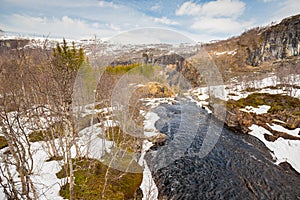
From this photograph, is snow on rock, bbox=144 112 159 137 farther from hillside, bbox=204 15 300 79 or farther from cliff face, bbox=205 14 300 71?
cliff face, bbox=205 14 300 71

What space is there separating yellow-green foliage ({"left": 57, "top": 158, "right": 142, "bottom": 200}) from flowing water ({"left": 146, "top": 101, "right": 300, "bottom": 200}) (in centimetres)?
200

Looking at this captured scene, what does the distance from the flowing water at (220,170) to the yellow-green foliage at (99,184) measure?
200cm

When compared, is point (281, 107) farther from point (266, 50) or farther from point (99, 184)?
point (266, 50)

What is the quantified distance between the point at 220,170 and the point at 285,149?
8.11 metres

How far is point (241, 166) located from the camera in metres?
14.0

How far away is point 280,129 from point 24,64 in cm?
2551

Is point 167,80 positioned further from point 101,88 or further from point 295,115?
point 101,88

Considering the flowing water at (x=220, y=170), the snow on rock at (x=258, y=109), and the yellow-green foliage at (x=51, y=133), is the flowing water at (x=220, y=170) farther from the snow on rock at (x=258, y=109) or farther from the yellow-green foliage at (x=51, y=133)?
the yellow-green foliage at (x=51, y=133)

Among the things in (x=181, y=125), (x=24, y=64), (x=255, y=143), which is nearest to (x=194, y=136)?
(x=181, y=125)

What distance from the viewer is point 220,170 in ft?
44.1

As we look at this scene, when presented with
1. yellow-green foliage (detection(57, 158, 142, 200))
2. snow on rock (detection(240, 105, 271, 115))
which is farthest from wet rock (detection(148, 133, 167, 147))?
snow on rock (detection(240, 105, 271, 115))

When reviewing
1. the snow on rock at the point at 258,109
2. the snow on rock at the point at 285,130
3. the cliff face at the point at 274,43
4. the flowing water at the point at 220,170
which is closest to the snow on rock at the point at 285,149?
the flowing water at the point at 220,170

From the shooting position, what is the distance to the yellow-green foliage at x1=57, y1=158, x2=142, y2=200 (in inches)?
352

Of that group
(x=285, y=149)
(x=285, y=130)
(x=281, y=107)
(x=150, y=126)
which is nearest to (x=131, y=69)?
(x=150, y=126)
